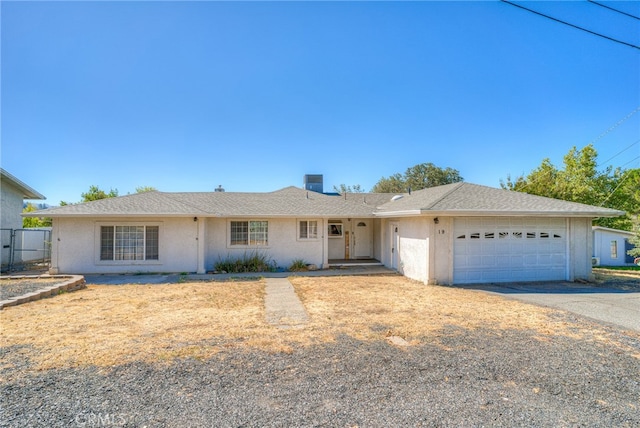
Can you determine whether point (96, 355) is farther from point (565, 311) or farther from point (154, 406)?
point (565, 311)

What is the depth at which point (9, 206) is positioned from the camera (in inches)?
599

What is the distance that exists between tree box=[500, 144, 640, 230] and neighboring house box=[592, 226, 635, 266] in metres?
4.32

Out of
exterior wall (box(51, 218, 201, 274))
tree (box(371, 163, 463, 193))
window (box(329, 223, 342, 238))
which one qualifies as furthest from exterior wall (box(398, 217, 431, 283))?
tree (box(371, 163, 463, 193))

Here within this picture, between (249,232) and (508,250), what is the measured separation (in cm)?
1089

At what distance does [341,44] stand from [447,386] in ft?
41.9

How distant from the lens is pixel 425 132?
23094mm

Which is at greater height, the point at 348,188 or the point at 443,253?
the point at 348,188

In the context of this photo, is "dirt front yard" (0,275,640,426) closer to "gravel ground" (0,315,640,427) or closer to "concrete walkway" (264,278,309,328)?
"gravel ground" (0,315,640,427)

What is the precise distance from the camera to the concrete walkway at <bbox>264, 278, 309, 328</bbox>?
6809 mm

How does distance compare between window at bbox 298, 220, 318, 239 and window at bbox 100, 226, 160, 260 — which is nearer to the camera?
window at bbox 100, 226, 160, 260

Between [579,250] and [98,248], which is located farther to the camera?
[98,248]

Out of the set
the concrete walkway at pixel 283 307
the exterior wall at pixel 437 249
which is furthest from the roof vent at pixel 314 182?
the concrete walkway at pixel 283 307

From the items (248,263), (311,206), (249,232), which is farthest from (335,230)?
(248,263)

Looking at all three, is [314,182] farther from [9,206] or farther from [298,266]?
[9,206]
